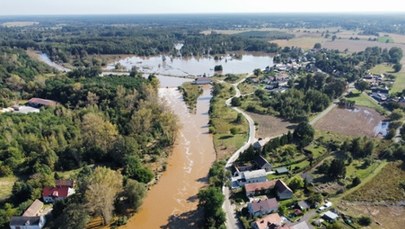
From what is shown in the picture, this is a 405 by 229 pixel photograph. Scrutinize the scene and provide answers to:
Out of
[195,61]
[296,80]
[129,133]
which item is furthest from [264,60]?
[129,133]

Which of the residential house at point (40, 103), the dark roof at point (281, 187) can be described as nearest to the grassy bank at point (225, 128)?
the dark roof at point (281, 187)

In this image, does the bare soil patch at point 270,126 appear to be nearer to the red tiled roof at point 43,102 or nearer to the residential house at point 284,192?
the residential house at point 284,192

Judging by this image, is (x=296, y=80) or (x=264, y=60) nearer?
(x=296, y=80)

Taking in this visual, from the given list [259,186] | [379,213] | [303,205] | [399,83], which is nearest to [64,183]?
[259,186]

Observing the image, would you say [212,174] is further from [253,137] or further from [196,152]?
[253,137]

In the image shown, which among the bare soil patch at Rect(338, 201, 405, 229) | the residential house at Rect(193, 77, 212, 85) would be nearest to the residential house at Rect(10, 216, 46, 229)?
the bare soil patch at Rect(338, 201, 405, 229)
